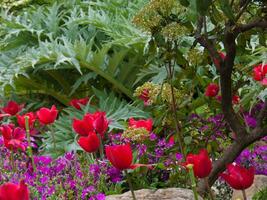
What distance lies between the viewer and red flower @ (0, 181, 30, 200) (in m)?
1.59

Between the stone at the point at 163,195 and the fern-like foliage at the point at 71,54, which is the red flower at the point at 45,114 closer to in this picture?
the stone at the point at 163,195

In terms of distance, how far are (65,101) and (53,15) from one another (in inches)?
27.0

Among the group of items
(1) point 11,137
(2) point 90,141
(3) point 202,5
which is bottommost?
(1) point 11,137

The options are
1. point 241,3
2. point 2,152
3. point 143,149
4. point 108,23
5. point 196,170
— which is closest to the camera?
point 196,170

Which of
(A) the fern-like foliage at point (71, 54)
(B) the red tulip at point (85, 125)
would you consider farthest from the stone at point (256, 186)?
(A) the fern-like foliage at point (71, 54)

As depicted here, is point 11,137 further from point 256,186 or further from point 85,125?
point 256,186

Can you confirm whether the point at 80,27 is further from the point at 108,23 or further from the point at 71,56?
the point at 71,56

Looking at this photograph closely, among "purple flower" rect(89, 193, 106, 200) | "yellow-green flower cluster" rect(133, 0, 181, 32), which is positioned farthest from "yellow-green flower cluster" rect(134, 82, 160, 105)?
"purple flower" rect(89, 193, 106, 200)

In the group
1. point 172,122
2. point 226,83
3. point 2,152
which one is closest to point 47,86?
point 2,152

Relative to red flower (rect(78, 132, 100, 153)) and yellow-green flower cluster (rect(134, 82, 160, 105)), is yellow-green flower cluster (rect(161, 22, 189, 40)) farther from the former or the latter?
red flower (rect(78, 132, 100, 153))

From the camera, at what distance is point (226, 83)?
2.31 m

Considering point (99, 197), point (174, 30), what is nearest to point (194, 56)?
point (174, 30)

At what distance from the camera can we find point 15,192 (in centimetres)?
160

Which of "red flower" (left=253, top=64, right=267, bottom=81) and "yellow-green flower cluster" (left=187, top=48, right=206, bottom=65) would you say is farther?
"red flower" (left=253, top=64, right=267, bottom=81)
